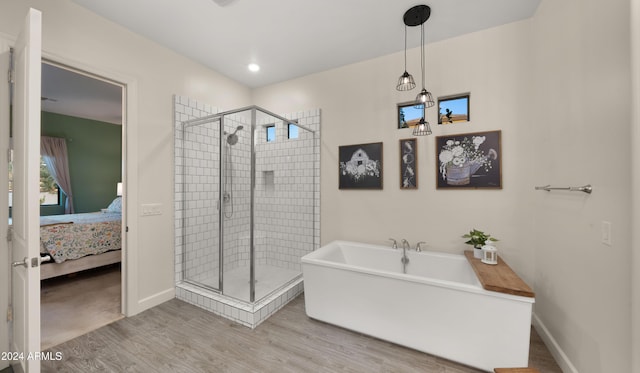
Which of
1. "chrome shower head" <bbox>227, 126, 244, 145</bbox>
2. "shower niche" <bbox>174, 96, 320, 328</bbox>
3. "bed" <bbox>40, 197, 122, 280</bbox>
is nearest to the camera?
"shower niche" <bbox>174, 96, 320, 328</bbox>

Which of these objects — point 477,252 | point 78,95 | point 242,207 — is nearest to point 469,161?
point 477,252

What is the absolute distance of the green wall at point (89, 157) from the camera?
5316mm

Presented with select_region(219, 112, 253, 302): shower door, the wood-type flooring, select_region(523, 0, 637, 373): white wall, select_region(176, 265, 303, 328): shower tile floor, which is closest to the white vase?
select_region(523, 0, 637, 373): white wall

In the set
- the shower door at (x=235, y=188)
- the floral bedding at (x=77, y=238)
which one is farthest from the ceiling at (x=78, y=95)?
the floral bedding at (x=77, y=238)

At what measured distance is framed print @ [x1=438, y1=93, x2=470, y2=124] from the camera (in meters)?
2.57

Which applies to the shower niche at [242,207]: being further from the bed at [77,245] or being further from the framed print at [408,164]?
the bed at [77,245]

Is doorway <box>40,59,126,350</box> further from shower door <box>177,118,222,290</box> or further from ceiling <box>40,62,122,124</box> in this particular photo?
shower door <box>177,118,222,290</box>

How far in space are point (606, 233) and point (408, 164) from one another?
1.63m

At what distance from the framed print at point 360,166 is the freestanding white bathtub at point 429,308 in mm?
939

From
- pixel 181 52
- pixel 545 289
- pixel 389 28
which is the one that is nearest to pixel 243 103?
pixel 181 52

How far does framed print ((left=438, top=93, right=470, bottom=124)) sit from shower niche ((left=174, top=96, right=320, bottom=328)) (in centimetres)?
153

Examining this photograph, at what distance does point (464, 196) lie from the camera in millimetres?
2527

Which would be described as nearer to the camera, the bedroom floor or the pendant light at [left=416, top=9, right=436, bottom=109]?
the pendant light at [left=416, top=9, right=436, bottom=109]

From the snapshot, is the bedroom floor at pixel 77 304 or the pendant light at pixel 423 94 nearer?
the pendant light at pixel 423 94
